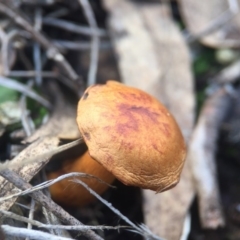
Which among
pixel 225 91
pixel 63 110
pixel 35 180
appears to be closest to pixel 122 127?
pixel 35 180

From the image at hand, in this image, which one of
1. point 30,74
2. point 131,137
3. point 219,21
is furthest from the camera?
point 219,21

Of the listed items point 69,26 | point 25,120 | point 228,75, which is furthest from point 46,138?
point 228,75

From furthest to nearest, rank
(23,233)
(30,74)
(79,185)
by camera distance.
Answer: (30,74), (79,185), (23,233)

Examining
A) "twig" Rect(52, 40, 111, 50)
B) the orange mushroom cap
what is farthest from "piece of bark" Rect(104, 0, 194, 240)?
the orange mushroom cap

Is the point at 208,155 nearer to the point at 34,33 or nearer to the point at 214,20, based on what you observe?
the point at 214,20

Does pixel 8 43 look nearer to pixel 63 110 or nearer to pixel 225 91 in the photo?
pixel 63 110
